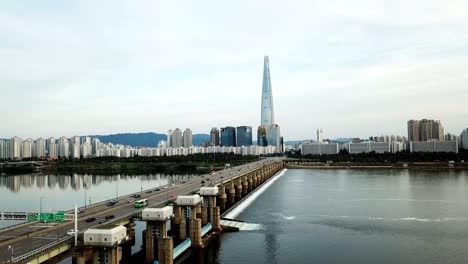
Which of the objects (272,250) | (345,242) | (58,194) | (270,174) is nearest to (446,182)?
(270,174)

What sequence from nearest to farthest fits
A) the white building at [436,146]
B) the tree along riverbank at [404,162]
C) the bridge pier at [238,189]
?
the bridge pier at [238,189]
the tree along riverbank at [404,162]
the white building at [436,146]

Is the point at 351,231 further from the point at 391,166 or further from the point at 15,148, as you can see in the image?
the point at 15,148

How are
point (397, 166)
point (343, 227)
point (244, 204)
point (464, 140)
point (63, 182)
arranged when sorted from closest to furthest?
point (343, 227)
point (244, 204)
point (63, 182)
point (397, 166)
point (464, 140)

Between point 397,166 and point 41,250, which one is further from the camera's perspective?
point 397,166

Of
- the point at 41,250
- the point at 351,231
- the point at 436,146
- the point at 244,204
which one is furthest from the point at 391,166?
the point at 41,250

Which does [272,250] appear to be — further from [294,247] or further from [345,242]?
[345,242]

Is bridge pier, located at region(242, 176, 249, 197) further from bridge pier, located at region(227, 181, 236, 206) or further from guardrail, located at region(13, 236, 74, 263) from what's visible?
guardrail, located at region(13, 236, 74, 263)

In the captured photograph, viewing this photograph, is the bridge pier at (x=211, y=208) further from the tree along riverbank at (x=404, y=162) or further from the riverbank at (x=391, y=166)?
the tree along riverbank at (x=404, y=162)

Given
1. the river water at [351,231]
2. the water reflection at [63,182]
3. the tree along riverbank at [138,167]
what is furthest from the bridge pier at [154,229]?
the tree along riverbank at [138,167]
